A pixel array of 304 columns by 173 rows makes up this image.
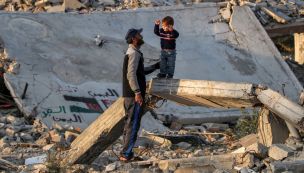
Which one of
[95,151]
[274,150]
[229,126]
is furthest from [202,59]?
[274,150]

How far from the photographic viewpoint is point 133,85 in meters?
8.00

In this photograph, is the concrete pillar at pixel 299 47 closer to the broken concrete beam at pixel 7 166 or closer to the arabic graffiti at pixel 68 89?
the arabic graffiti at pixel 68 89

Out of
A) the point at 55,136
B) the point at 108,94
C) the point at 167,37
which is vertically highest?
the point at 167,37

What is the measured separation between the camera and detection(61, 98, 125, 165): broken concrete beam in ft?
28.0

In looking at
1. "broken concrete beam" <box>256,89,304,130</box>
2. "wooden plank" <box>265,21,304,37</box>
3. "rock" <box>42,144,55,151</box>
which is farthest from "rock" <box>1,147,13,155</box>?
"wooden plank" <box>265,21,304,37</box>

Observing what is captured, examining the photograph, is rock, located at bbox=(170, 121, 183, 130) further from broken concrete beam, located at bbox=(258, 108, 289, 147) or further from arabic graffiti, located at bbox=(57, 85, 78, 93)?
broken concrete beam, located at bbox=(258, 108, 289, 147)

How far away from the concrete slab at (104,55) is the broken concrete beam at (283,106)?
6689 mm

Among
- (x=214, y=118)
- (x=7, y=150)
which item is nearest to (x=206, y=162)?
(x=7, y=150)

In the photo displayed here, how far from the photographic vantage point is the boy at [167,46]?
8852 millimetres

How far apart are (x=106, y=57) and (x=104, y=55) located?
0.06 metres

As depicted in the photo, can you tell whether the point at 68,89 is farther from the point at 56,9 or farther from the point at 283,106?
the point at 283,106

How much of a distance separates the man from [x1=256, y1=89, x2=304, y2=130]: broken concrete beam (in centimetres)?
122

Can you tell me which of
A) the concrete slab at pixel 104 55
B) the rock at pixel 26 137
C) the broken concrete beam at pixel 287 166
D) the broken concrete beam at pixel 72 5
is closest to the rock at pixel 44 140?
the rock at pixel 26 137

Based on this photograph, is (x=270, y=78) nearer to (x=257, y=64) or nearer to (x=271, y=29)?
(x=257, y=64)
